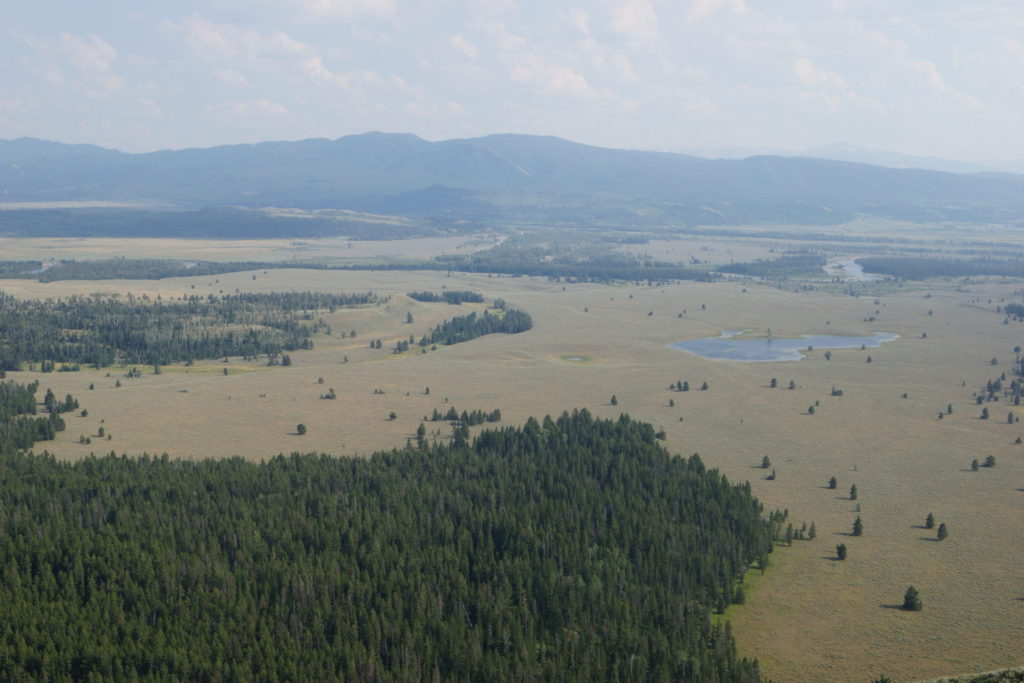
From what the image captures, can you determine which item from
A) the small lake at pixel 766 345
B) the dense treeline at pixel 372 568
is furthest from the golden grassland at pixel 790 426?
the dense treeline at pixel 372 568

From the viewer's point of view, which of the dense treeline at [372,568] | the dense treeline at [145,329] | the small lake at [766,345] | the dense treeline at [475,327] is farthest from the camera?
the dense treeline at [475,327]

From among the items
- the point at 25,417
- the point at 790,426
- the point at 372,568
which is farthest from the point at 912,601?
the point at 25,417

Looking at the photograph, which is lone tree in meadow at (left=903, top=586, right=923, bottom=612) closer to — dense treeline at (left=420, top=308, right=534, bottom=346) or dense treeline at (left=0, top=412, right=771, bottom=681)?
dense treeline at (left=0, top=412, right=771, bottom=681)

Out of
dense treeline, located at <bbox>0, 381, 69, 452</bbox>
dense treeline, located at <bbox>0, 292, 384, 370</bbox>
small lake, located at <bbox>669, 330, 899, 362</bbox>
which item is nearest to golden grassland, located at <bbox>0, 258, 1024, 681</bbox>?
dense treeline, located at <bbox>0, 381, 69, 452</bbox>

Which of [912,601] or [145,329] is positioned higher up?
[145,329]

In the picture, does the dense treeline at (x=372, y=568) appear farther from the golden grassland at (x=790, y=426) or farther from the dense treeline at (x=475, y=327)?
the dense treeline at (x=475, y=327)

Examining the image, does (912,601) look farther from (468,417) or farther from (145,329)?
(145,329)

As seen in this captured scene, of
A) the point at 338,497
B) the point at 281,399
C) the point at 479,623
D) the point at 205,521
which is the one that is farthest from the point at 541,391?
the point at 479,623
